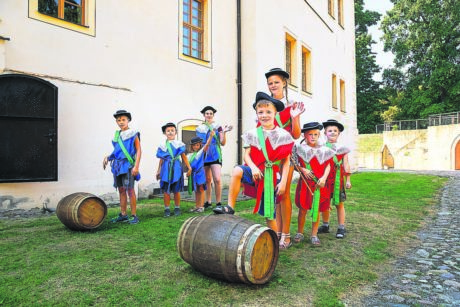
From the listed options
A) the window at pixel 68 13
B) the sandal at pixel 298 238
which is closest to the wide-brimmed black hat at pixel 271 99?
the sandal at pixel 298 238

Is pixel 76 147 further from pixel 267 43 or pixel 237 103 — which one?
pixel 267 43

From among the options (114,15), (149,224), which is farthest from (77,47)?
(149,224)

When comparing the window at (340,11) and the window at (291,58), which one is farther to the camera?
the window at (340,11)

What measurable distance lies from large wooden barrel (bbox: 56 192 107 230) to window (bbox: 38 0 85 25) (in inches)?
165

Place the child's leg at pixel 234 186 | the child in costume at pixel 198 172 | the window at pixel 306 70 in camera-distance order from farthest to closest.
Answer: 1. the window at pixel 306 70
2. the child in costume at pixel 198 172
3. the child's leg at pixel 234 186

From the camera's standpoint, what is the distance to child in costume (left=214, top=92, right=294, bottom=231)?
373 cm

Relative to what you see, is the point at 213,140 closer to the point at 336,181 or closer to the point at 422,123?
the point at 336,181

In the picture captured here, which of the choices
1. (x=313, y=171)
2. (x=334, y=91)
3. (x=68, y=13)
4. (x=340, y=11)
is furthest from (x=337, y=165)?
(x=340, y=11)

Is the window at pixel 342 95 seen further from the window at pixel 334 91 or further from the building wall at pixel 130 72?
the building wall at pixel 130 72

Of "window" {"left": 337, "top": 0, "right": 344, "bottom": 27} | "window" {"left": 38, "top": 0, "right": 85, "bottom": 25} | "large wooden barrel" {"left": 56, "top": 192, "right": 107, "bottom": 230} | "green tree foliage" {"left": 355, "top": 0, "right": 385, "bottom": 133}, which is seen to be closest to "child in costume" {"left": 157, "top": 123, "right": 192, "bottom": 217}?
"large wooden barrel" {"left": 56, "top": 192, "right": 107, "bottom": 230}

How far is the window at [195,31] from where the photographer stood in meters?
10.1

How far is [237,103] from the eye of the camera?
38.4 ft

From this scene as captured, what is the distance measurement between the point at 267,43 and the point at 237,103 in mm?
2232

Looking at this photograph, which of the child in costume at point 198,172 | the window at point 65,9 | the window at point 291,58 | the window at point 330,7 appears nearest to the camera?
the child in costume at point 198,172
